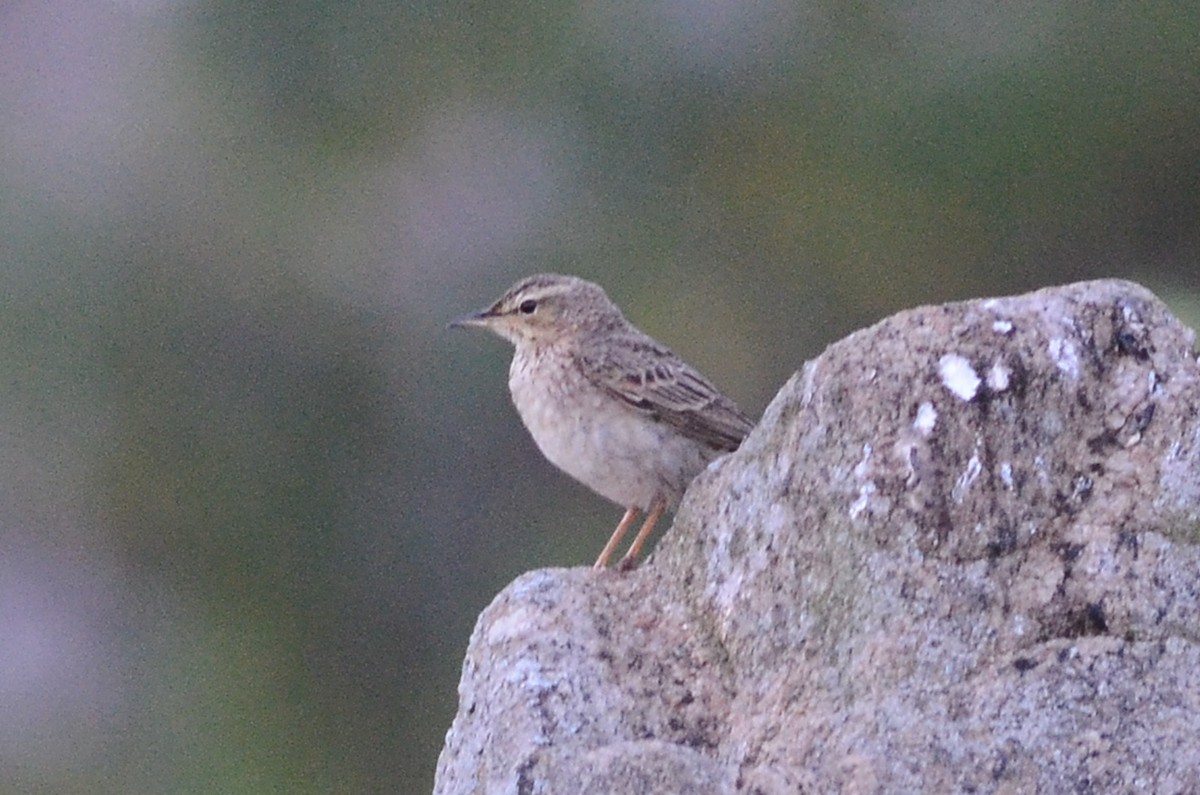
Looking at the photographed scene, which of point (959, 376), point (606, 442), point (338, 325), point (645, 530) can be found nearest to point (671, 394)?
point (606, 442)

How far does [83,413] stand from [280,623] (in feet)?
5.43

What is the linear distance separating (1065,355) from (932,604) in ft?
2.04

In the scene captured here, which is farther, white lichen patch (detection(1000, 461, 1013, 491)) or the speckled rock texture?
white lichen patch (detection(1000, 461, 1013, 491))

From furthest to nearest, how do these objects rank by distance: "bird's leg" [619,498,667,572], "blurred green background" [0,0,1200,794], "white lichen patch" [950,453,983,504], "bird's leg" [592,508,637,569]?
"blurred green background" [0,0,1200,794], "bird's leg" [592,508,637,569], "bird's leg" [619,498,667,572], "white lichen patch" [950,453,983,504]

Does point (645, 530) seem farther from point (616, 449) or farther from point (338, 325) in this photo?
point (338, 325)

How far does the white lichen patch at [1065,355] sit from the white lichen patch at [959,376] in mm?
174

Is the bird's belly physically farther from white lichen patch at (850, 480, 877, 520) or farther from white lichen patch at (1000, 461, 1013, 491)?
white lichen patch at (1000, 461, 1013, 491)

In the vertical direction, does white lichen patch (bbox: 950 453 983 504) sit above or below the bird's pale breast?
above

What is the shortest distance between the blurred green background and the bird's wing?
274 cm

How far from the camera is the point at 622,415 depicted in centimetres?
598

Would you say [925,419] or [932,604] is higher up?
[925,419]

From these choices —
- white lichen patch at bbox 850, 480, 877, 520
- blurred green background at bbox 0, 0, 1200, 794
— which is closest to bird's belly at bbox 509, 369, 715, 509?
white lichen patch at bbox 850, 480, 877, 520

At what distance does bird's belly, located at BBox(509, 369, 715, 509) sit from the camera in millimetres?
5883

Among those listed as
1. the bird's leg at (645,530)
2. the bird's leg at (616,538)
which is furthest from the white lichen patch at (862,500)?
the bird's leg at (616,538)
